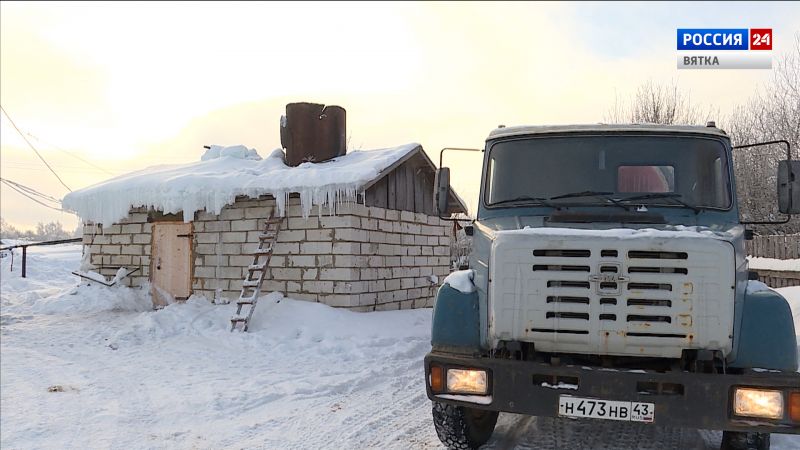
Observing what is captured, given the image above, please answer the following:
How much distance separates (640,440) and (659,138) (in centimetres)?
227

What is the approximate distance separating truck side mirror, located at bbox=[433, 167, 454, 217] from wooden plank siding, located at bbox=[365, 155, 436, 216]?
A: 21.5ft

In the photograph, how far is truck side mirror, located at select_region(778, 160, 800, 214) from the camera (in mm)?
4203

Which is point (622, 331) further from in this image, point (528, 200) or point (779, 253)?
point (779, 253)

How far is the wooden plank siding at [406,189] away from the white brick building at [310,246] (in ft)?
0.08

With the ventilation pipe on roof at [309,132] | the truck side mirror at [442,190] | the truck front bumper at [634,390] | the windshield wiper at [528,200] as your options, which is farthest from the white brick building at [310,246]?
the truck front bumper at [634,390]

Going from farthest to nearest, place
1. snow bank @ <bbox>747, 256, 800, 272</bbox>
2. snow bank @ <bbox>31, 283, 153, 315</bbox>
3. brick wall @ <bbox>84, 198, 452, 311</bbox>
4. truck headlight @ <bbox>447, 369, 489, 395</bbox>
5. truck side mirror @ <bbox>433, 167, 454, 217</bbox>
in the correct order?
1. snow bank @ <bbox>31, 283, 153, 315</bbox>
2. snow bank @ <bbox>747, 256, 800, 272</bbox>
3. brick wall @ <bbox>84, 198, 452, 311</bbox>
4. truck side mirror @ <bbox>433, 167, 454, 217</bbox>
5. truck headlight @ <bbox>447, 369, 489, 395</bbox>

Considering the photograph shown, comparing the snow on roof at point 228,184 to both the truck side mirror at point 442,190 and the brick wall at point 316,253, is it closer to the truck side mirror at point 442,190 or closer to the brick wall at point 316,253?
the brick wall at point 316,253

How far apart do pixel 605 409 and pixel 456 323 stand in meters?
0.99

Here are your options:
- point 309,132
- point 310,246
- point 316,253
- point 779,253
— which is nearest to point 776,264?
point 779,253

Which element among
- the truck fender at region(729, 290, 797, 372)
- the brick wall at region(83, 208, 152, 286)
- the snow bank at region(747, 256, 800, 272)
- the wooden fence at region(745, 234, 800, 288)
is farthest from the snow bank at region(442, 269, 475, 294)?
the brick wall at region(83, 208, 152, 286)

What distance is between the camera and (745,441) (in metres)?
3.60

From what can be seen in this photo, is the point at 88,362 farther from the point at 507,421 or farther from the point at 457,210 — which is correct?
the point at 457,210

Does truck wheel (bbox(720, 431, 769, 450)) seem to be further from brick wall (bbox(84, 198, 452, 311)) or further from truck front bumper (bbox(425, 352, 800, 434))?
brick wall (bbox(84, 198, 452, 311))

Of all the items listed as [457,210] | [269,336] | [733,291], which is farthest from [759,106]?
[733,291]
